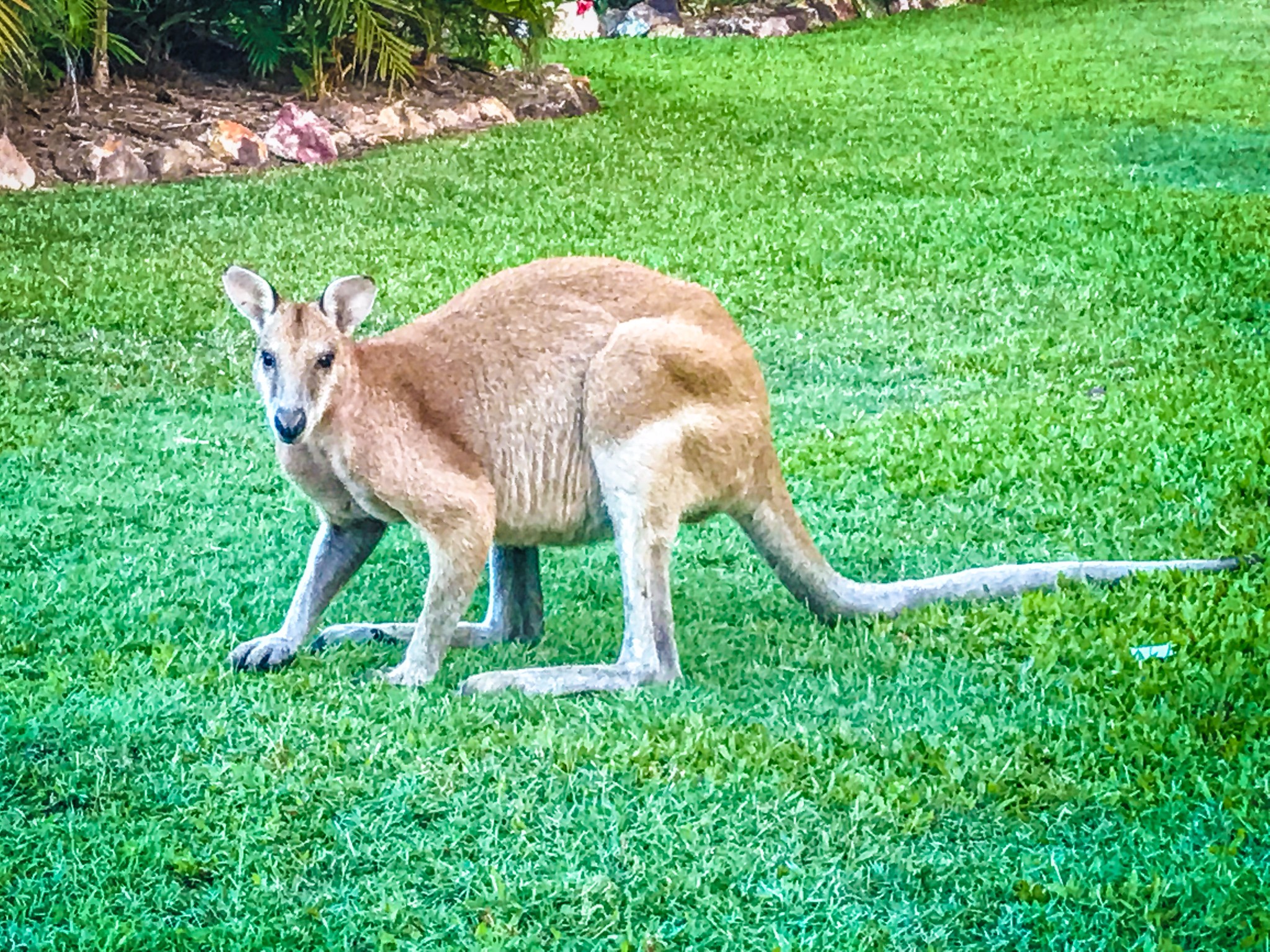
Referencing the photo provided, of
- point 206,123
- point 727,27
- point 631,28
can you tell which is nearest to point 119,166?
point 206,123

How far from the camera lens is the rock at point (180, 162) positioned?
34.3ft

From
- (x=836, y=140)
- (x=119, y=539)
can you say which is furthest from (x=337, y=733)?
(x=836, y=140)

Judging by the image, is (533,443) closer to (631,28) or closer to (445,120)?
(445,120)

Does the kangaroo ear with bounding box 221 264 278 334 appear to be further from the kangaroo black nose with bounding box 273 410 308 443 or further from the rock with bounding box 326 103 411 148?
the rock with bounding box 326 103 411 148

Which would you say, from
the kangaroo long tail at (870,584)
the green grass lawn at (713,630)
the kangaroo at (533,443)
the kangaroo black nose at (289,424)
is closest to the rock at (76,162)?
the green grass lawn at (713,630)

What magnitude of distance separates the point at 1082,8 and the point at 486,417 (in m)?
17.6

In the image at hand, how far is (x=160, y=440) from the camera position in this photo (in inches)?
239

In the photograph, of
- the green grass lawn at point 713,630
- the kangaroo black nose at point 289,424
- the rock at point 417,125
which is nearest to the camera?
the green grass lawn at point 713,630

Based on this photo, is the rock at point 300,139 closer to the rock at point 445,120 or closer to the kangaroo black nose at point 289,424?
the rock at point 445,120

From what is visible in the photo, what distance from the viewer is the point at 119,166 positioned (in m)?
10.4

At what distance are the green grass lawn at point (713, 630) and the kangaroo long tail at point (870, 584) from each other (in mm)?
62

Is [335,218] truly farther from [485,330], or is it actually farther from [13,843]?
[13,843]

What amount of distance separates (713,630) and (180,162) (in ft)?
24.0

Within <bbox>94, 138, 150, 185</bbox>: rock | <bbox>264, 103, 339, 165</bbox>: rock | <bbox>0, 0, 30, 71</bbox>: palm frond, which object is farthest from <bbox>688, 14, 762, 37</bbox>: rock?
<bbox>0, 0, 30, 71</bbox>: palm frond
